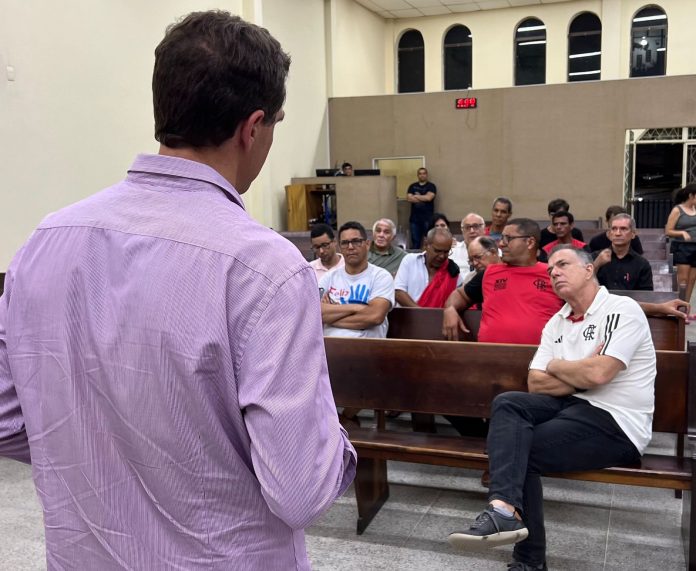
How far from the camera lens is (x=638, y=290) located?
518 centimetres

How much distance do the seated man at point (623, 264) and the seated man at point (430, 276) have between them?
107 centimetres

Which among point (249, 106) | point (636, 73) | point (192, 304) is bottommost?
point (192, 304)

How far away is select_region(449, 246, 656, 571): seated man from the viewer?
109 inches

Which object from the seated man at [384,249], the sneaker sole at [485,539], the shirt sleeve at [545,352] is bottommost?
the sneaker sole at [485,539]

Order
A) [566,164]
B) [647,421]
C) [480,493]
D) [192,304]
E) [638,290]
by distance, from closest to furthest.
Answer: [192,304] → [647,421] → [480,493] → [638,290] → [566,164]

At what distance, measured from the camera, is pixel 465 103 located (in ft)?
43.0

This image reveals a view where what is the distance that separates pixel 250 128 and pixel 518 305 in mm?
3195

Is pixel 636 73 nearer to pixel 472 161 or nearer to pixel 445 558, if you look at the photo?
pixel 472 161

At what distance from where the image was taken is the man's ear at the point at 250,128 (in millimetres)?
913

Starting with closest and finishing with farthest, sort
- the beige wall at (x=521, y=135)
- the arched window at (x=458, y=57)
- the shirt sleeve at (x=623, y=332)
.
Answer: the shirt sleeve at (x=623, y=332)
the beige wall at (x=521, y=135)
the arched window at (x=458, y=57)

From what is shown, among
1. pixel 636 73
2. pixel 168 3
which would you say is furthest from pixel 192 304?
pixel 636 73

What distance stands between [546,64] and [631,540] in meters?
14.0

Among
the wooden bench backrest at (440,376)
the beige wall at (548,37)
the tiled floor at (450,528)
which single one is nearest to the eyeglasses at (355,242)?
the wooden bench backrest at (440,376)

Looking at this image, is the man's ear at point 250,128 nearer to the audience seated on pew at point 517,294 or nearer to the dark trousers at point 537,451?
the dark trousers at point 537,451
